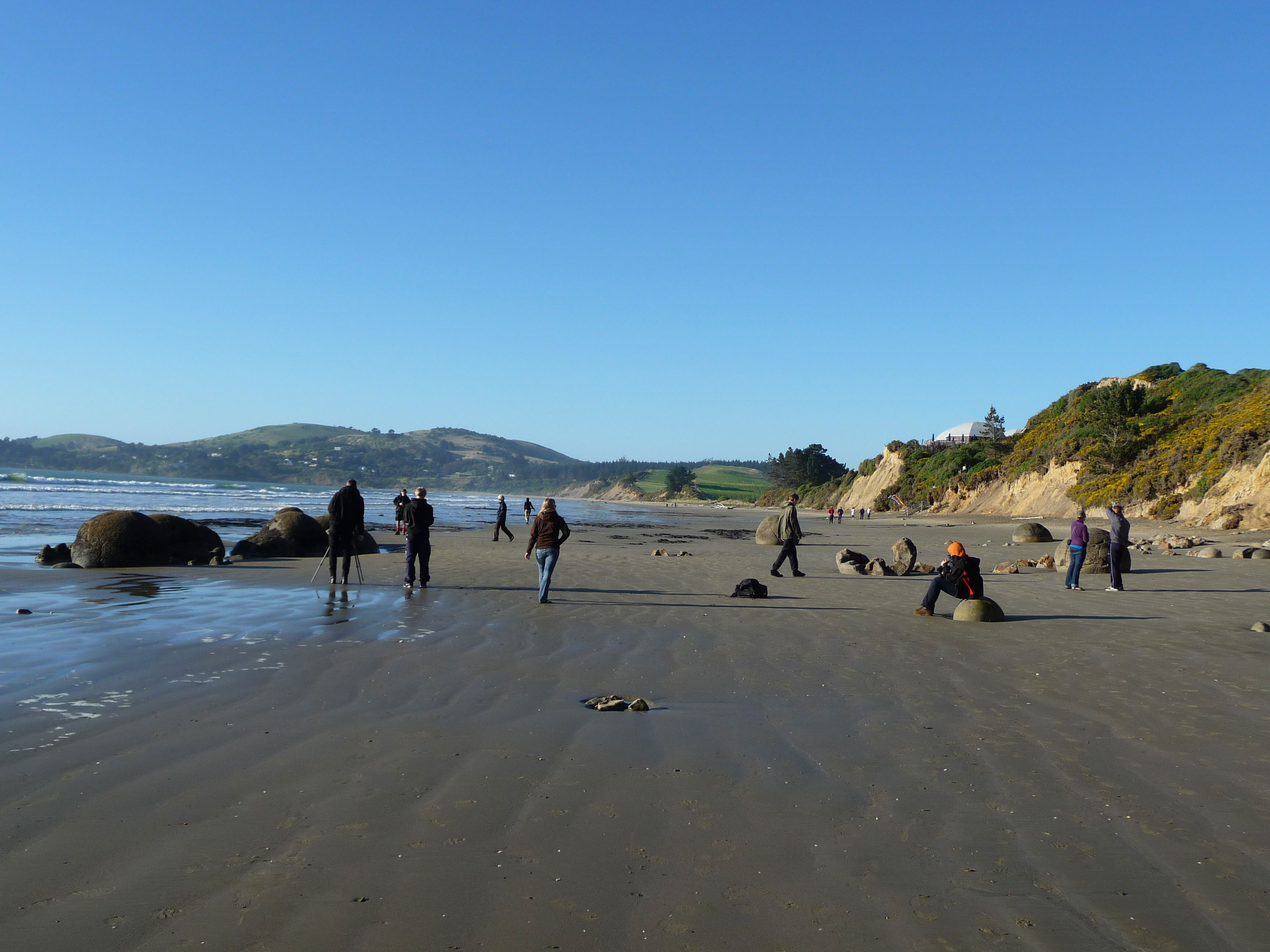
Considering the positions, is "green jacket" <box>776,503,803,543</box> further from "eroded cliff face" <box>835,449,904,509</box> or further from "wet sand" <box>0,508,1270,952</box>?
"eroded cliff face" <box>835,449,904,509</box>

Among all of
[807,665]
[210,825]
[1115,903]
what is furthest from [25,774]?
[807,665]

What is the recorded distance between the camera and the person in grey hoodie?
1559cm

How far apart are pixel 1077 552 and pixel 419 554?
501 inches

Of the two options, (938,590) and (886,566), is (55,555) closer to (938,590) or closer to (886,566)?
(938,590)

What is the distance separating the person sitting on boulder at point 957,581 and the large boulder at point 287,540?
14323 millimetres

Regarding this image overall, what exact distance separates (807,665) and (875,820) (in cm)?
418

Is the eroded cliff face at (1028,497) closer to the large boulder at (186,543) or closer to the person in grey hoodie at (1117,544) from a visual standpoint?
the person in grey hoodie at (1117,544)

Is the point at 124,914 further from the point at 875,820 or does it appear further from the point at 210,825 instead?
the point at 875,820

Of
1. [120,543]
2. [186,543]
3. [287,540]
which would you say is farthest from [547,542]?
[287,540]

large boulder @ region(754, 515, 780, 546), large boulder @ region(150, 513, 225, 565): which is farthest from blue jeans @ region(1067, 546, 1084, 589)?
large boulder @ region(150, 513, 225, 565)

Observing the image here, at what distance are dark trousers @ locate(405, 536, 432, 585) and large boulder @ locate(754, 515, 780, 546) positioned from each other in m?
17.8

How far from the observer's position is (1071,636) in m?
10.5

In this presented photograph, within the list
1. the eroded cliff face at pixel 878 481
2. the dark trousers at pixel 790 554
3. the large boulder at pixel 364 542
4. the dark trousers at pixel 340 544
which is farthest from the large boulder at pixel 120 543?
the eroded cliff face at pixel 878 481

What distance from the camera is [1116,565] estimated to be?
15781mm
